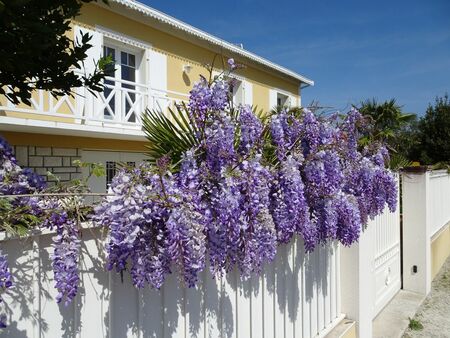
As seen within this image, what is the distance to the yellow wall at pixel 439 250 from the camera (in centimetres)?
756

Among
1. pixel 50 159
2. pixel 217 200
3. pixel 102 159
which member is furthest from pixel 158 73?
pixel 217 200

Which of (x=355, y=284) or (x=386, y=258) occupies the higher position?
(x=355, y=284)

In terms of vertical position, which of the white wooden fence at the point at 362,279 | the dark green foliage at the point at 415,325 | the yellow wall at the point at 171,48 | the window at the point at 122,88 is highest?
the yellow wall at the point at 171,48

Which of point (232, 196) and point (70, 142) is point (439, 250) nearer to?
point (232, 196)

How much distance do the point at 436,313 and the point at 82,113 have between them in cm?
695

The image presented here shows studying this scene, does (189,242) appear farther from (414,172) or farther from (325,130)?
(414,172)

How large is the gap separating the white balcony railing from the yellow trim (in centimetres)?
50

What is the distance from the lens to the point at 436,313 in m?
5.82

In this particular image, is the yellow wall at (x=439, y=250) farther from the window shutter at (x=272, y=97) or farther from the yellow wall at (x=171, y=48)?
the window shutter at (x=272, y=97)

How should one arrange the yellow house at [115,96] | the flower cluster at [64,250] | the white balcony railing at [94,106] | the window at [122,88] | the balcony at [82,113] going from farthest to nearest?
the window at [122,88]
the yellow house at [115,96]
the white balcony railing at [94,106]
the balcony at [82,113]
the flower cluster at [64,250]

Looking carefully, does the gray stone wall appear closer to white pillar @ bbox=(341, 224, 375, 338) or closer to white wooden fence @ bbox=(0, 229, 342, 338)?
white pillar @ bbox=(341, 224, 375, 338)

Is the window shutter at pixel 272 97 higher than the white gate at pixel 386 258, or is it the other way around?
the window shutter at pixel 272 97

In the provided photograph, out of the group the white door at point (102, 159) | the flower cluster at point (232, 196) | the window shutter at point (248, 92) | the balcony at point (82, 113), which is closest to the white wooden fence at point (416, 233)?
the flower cluster at point (232, 196)

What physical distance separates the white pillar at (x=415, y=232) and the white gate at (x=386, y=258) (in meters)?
0.20
